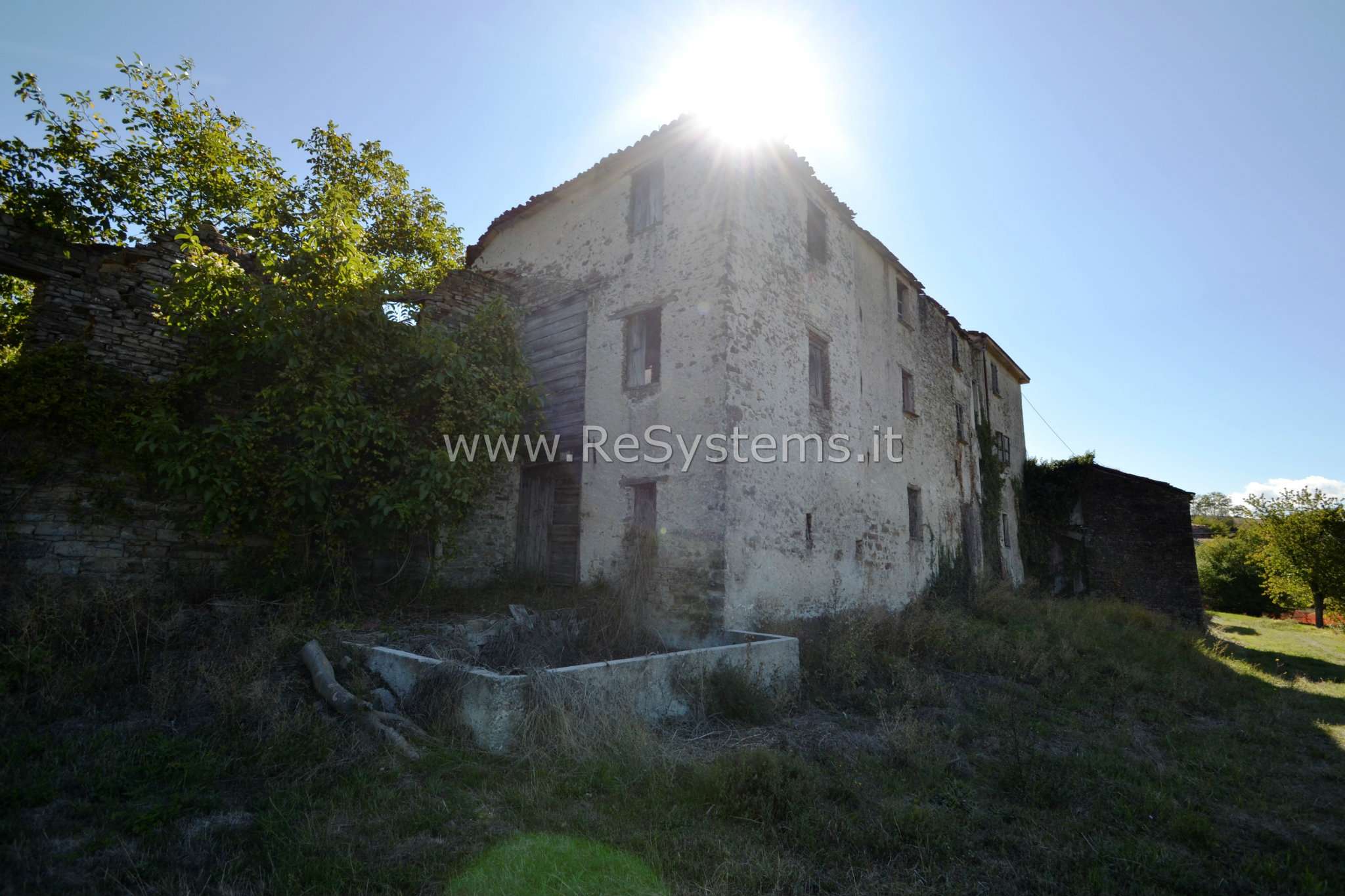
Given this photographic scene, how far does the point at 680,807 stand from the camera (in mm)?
4035

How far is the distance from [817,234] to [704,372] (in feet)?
14.3

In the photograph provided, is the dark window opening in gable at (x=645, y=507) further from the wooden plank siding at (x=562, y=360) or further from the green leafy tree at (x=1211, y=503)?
the green leafy tree at (x=1211, y=503)

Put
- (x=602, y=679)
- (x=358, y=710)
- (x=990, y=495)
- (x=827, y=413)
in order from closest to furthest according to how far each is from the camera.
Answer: (x=358, y=710) → (x=602, y=679) → (x=827, y=413) → (x=990, y=495)

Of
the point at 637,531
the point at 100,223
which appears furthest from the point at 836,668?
the point at 100,223

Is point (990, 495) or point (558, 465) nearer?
point (558, 465)

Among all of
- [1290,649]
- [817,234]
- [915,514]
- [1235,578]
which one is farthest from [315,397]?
[1235,578]

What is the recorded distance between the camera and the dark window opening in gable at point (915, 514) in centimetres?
1371

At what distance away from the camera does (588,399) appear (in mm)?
10438

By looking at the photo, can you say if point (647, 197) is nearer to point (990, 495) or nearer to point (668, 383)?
point (668, 383)

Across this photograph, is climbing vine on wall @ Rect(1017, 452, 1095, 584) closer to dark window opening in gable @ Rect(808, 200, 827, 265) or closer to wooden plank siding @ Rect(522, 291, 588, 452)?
Answer: dark window opening in gable @ Rect(808, 200, 827, 265)

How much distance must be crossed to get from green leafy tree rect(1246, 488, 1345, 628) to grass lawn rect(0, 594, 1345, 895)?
17835 mm

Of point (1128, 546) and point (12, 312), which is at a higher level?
point (12, 312)

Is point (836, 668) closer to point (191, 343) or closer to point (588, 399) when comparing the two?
point (588, 399)

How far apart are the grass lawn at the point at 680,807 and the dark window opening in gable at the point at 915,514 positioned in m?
7.20
